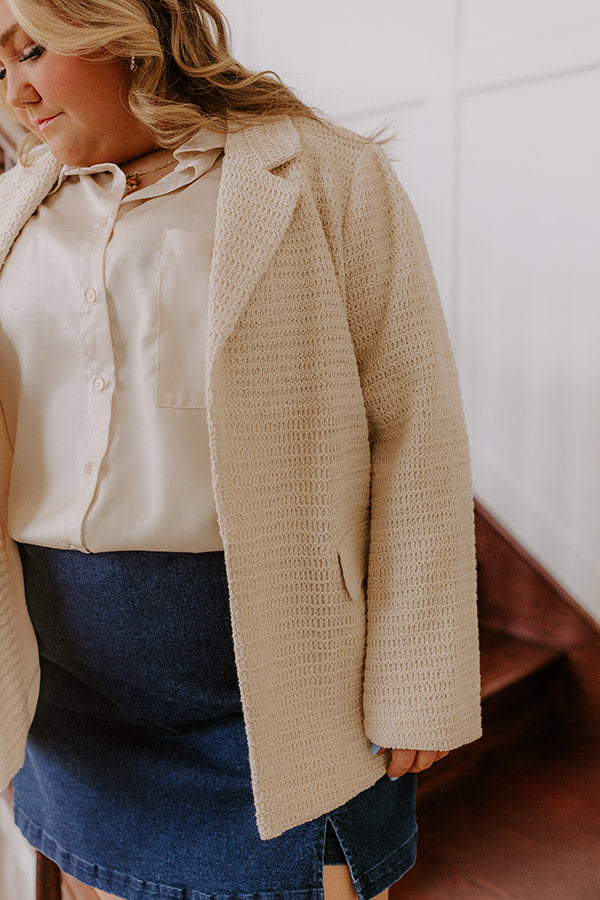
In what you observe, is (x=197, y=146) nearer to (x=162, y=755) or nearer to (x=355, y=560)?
(x=355, y=560)

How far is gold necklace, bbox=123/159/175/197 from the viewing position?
0.96m

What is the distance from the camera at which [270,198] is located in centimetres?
87

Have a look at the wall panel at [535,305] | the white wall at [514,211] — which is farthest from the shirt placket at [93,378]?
the wall panel at [535,305]

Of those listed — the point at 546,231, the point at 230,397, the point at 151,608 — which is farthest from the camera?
the point at 546,231

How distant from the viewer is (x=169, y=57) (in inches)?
37.4

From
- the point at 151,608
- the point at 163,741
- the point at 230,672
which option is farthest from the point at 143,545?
the point at 163,741

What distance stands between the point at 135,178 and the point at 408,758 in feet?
2.49

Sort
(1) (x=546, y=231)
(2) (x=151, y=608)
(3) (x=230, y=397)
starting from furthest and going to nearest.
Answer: (1) (x=546, y=231) < (2) (x=151, y=608) < (3) (x=230, y=397)

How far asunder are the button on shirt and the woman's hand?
1.06 feet

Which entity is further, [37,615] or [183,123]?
[37,615]

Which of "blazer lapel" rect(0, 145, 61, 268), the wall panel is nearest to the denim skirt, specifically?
"blazer lapel" rect(0, 145, 61, 268)

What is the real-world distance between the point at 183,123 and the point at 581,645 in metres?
1.28

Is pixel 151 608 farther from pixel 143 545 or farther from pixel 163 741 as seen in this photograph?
pixel 163 741

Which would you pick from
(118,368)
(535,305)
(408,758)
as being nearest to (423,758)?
(408,758)
